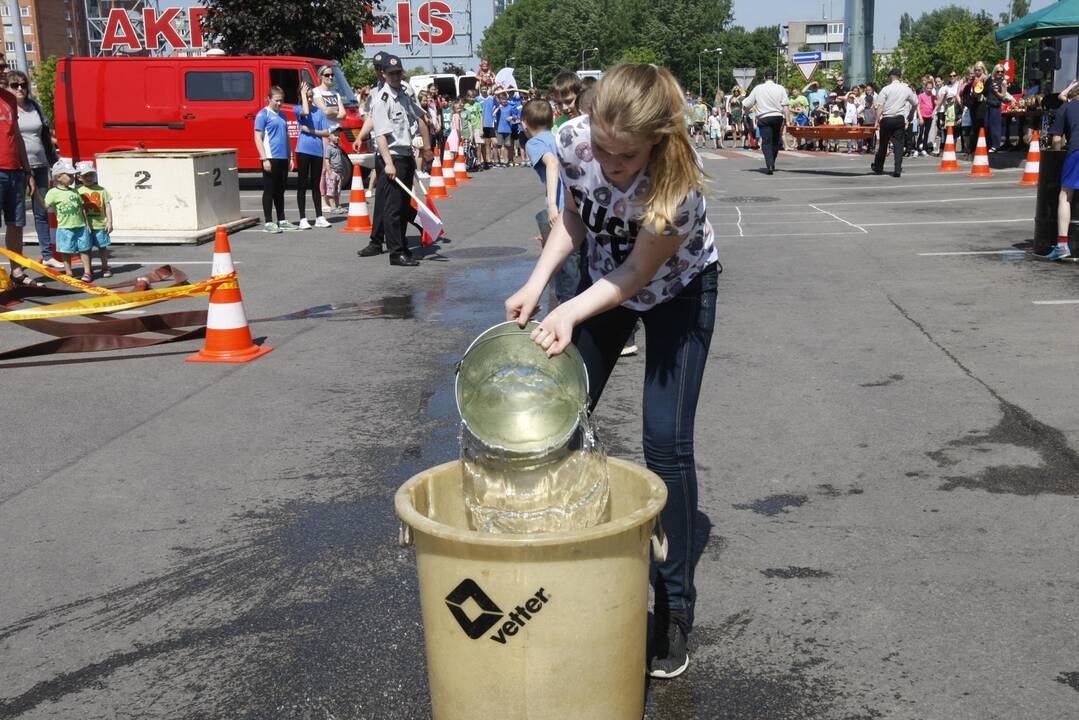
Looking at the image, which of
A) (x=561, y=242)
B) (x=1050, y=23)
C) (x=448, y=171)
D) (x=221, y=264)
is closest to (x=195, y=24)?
(x=448, y=171)

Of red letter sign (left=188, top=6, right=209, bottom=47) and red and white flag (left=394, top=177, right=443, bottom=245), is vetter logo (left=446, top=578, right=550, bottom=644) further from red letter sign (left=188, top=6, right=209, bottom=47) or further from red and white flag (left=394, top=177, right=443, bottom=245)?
red letter sign (left=188, top=6, right=209, bottom=47)

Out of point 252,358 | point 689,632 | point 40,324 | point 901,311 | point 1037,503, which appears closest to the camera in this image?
point 689,632

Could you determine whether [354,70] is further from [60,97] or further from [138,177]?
[138,177]

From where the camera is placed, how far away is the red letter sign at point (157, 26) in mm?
55062

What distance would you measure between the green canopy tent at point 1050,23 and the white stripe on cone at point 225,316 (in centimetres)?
Answer: 1939

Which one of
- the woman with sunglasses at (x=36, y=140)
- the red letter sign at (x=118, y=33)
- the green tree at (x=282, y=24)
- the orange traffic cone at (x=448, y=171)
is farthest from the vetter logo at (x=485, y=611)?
the red letter sign at (x=118, y=33)

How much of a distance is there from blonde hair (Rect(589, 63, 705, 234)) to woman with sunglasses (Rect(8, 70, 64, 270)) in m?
9.56

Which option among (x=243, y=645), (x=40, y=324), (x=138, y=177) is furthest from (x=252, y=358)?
(x=138, y=177)

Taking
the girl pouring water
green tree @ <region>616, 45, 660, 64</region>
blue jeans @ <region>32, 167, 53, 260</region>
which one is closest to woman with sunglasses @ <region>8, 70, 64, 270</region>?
blue jeans @ <region>32, 167, 53, 260</region>

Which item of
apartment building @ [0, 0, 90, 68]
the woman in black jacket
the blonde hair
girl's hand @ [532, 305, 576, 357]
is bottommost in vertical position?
girl's hand @ [532, 305, 576, 357]

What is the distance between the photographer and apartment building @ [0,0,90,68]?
11944cm

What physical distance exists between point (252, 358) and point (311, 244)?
6141 mm

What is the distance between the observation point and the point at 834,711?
10.0 ft

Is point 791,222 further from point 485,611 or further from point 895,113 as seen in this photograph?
point 485,611
